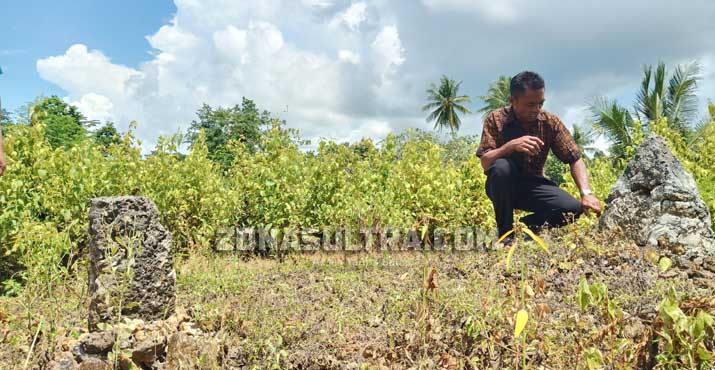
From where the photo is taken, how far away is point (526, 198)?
434 cm

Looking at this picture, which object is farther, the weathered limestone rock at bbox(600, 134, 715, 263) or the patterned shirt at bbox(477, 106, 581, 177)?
the patterned shirt at bbox(477, 106, 581, 177)

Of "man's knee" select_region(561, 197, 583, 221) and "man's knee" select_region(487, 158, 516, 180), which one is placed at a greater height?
"man's knee" select_region(487, 158, 516, 180)

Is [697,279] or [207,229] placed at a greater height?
[207,229]

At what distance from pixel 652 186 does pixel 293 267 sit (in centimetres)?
285

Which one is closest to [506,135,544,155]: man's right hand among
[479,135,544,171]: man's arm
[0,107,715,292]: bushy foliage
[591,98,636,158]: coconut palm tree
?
[479,135,544,171]: man's arm

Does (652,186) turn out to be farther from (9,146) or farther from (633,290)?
(9,146)

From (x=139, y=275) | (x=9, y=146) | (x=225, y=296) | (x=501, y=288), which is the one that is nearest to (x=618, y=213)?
(x=501, y=288)

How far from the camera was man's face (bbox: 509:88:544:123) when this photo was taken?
13.4 feet

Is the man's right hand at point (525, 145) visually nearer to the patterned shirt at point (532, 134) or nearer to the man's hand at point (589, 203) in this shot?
the patterned shirt at point (532, 134)

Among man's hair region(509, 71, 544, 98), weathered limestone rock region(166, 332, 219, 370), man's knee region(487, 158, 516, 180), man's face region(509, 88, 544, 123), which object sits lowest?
weathered limestone rock region(166, 332, 219, 370)

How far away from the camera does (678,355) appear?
182cm

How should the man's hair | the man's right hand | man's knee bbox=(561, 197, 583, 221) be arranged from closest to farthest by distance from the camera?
the man's right hand < the man's hair < man's knee bbox=(561, 197, 583, 221)

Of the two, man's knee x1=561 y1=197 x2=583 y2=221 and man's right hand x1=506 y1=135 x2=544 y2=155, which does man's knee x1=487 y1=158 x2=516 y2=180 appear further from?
man's knee x1=561 y1=197 x2=583 y2=221

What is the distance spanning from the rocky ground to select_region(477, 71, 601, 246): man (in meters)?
0.39
